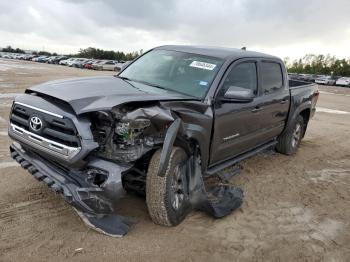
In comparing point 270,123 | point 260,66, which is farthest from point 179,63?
point 270,123

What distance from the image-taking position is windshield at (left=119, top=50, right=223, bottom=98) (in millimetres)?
4754

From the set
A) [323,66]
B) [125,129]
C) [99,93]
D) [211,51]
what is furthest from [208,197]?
[323,66]

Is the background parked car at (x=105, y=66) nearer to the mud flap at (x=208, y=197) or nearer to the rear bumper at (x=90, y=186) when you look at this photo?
the mud flap at (x=208, y=197)

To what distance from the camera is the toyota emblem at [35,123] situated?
3.77 m

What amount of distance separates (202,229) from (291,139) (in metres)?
3.86

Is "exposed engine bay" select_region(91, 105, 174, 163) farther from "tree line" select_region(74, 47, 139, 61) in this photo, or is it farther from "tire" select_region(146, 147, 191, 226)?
"tree line" select_region(74, 47, 139, 61)

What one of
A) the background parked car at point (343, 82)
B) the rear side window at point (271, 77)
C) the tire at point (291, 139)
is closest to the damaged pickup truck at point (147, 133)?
the rear side window at point (271, 77)

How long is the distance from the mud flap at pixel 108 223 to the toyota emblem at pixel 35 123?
88cm

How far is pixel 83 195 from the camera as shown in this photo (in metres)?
3.54

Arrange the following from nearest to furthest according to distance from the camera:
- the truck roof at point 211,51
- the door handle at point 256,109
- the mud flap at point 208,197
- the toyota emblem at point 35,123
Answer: the toyota emblem at point 35,123
the mud flap at point 208,197
the truck roof at point 211,51
the door handle at point 256,109

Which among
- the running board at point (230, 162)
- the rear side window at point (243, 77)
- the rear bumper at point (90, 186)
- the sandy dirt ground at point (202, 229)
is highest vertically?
the rear side window at point (243, 77)

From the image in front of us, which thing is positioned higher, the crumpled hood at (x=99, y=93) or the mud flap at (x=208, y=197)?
the crumpled hood at (x=99, y=93)

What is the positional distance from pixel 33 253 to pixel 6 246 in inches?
11.0

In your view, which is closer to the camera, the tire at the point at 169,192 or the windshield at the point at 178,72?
the tire at the point at 169,192
